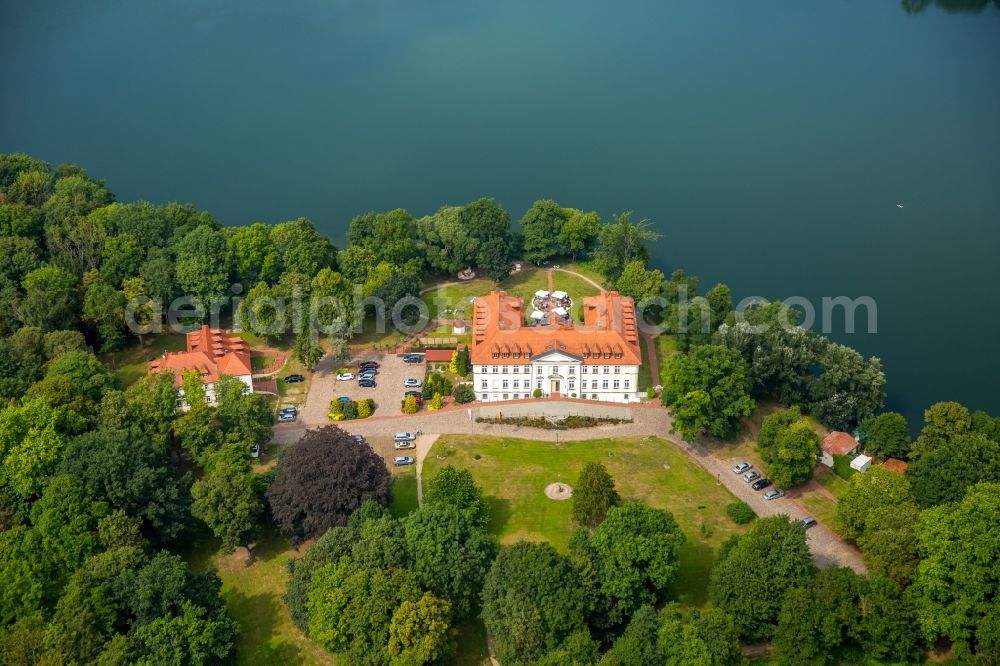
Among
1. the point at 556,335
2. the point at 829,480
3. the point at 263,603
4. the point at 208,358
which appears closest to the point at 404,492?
the point at 263,603

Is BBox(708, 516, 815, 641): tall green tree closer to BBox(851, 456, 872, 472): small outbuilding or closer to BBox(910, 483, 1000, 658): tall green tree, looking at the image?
BBox(910, 483, 1000, 658): tall green tree

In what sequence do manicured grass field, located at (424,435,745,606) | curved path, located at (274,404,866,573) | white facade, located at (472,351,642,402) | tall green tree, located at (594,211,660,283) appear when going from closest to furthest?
manicured grass field, located at (424,435,745,606), curved path, located at (274,404,866,573), white facade, located at (472,351,642,402), tall green tree, located at (594,211,660,283)

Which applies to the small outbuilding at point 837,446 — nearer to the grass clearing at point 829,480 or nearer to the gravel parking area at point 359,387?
the grass clearing at point 829,480

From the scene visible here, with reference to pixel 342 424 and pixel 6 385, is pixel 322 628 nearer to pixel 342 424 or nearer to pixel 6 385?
pixel 342 424

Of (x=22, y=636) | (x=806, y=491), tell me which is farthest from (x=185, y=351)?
(x=806, y=491)

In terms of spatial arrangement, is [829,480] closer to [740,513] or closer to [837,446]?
[837,446]

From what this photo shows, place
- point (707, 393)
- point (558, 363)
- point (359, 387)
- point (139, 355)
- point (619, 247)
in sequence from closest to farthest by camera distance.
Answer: point (707, 393) < point (558, 363) < point (359, 387) < point (139, 355) < point (619, 247)

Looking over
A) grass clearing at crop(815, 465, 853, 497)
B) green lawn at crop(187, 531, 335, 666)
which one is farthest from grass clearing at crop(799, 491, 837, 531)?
green lawn at crop(187, 531, 335, 666)

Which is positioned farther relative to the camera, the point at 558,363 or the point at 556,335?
the point at 556,335
